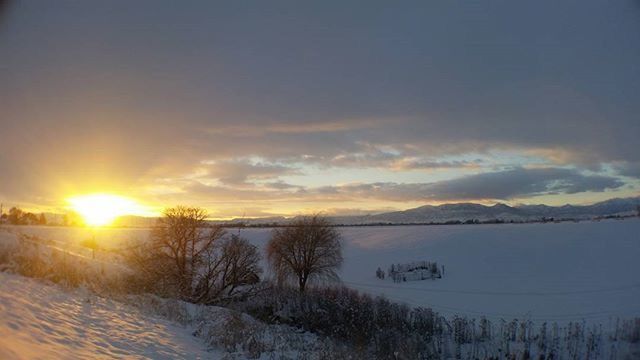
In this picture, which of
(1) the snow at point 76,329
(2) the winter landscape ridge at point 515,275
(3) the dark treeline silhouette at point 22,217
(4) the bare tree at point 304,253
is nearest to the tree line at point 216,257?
(4) the bare tree at point 304,253

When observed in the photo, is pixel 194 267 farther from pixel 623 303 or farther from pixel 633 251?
pixel 633 251

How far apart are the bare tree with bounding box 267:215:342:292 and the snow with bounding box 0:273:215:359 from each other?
26739 millimetres

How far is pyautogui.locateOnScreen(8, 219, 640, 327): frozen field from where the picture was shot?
34812 millimetres

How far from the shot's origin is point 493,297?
130 ft

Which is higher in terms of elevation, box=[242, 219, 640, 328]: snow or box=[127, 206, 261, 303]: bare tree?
box=[127, 206, 261, 303]: bare tree

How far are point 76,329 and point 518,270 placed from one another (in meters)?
53.6

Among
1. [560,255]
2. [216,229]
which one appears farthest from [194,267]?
[560,255]

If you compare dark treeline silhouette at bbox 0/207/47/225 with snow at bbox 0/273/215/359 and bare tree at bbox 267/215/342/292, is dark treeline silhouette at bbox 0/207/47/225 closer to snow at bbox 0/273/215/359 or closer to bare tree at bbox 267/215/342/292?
bare tree at bbox 267/215/342/292

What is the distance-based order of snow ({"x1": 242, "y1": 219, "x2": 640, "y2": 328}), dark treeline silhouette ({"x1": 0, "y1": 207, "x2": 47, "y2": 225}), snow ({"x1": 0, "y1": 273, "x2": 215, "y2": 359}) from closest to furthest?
snow ({"x1": 0, "y1": 273, "x2": 215, "y2": 359})
snow ({"x1": 242, "y1": 219, "x2": 640, "y2": 328})
dark treeline silhouette ({"x1": 0, "y1": 207, "x2": 47, "y2": 225})

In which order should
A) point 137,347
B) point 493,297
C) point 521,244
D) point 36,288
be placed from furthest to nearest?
point 521,244, point 493,297, point 36,288, point 137,347

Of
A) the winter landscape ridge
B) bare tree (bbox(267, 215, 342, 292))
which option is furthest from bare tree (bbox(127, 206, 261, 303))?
bare tree (bbox(267, 215, 342, 292))

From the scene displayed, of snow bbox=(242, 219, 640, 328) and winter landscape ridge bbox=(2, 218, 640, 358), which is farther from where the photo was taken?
snow bbox=(242, 219, 640, 328)

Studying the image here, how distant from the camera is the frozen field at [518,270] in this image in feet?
114

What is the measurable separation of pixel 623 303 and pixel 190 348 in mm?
34955
